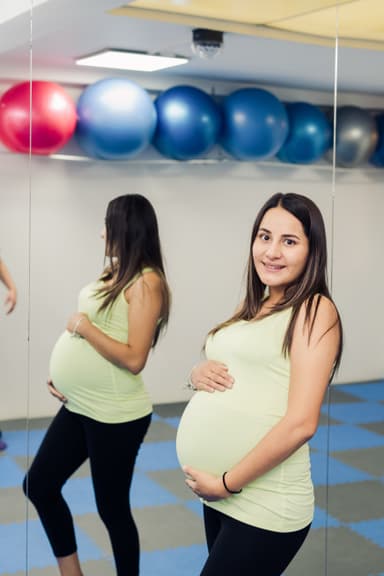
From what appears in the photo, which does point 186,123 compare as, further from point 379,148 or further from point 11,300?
point 11,300

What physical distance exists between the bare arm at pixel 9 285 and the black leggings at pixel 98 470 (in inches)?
23.6

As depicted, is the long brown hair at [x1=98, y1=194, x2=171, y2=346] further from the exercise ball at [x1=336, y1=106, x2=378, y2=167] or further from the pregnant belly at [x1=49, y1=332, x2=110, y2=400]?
the exercise ball at [x1=336, y1=106, x2=378, y2=167]

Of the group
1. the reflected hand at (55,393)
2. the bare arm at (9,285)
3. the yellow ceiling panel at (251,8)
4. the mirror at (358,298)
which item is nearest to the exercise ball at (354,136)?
the mirror at (358,298)

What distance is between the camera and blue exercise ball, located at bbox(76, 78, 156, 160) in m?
2.74

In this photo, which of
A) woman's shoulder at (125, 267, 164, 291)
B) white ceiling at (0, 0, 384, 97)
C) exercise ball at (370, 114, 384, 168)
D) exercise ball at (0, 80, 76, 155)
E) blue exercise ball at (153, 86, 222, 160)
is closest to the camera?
exercise ball at (370, 114, 384, 168)

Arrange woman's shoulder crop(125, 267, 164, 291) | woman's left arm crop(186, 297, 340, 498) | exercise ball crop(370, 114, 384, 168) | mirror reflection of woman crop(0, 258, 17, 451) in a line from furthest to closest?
mirror reflection of woman crop(0, 258, 17, 451) → woman's shoulder crop(125, 267, 164, 291) → exercise ball crop(370, 114, 384, 168) → woman's left arm crop(186, 297, 340, 498)

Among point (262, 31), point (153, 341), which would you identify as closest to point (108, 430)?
point (153, 341)

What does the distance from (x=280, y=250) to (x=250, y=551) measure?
735 mm

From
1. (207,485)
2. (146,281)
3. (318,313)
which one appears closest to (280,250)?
(318,313)

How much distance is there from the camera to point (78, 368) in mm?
2867

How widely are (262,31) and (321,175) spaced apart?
505 mm

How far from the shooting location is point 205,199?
2664 mm

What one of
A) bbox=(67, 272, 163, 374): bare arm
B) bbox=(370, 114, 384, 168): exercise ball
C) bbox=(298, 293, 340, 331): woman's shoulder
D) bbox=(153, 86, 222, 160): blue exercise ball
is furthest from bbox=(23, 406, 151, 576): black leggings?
bbox=(370, 114, 384, 168): exercise ball

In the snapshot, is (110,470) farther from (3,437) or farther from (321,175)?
(321,175)
